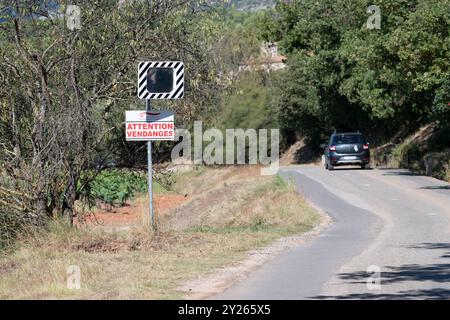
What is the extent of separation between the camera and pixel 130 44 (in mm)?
19328

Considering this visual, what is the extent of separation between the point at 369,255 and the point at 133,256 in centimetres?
398

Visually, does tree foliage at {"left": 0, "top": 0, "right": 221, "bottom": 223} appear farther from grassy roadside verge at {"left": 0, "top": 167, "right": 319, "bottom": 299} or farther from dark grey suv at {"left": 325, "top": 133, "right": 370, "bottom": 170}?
dark grey suv at {"left": 325, "top": 133, "right": 370, "bottom": 170}

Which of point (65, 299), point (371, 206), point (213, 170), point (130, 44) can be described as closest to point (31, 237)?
point (130, 44)

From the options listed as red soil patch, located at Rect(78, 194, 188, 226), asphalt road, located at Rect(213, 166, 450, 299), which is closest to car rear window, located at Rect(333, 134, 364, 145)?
red soil patch, located at Rect(78, 194, 188, 226)

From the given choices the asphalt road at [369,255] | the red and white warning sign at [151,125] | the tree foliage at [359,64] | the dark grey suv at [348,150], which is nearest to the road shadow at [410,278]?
the asphalt road at [369,255]

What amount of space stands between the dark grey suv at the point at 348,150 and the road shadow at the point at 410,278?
2833cm

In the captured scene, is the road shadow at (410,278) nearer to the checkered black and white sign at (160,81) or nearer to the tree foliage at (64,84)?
the checkered black and white sign at (160,81)

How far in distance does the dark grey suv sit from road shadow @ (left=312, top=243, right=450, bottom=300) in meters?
28.3

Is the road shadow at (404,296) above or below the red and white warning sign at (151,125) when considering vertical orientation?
below

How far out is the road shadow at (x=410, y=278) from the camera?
435 inches

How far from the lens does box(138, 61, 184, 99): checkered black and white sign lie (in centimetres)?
1697

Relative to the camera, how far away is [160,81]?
1719 centimetres

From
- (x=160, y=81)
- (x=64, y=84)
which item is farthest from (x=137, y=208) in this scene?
(x=160, y=81)
